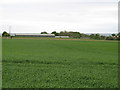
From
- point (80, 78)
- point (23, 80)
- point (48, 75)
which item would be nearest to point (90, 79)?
point (80, 78)

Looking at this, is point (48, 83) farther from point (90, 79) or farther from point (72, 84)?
point (90, 79)

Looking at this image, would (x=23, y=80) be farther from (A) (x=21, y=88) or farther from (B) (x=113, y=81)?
(B) (x=113, y=81)

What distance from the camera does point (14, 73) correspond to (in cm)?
799

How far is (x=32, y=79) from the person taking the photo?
23.4 feet

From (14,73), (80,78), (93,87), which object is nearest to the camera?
(93,87)

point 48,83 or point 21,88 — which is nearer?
point 21,88

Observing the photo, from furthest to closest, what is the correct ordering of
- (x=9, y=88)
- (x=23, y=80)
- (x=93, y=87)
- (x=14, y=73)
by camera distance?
(x=14, y=73) → (x=23, y=80) → (x=93, y=87) → (x=9, y=88)

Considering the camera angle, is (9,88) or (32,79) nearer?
(9,88)

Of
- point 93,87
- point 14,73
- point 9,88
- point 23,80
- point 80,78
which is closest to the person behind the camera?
point 9,88

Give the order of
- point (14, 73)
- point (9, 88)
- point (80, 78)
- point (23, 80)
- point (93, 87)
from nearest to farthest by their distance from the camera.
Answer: point (9, 88)
point (93, 87)
point (23, 80)
point (80, 78)
point (14, 73)

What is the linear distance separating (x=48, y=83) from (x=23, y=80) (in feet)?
2.93

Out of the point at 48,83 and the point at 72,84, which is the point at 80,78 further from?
the point at 48,83

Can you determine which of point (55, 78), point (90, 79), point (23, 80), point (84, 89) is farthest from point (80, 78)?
point (23, 80)

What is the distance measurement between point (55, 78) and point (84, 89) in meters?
1.50
